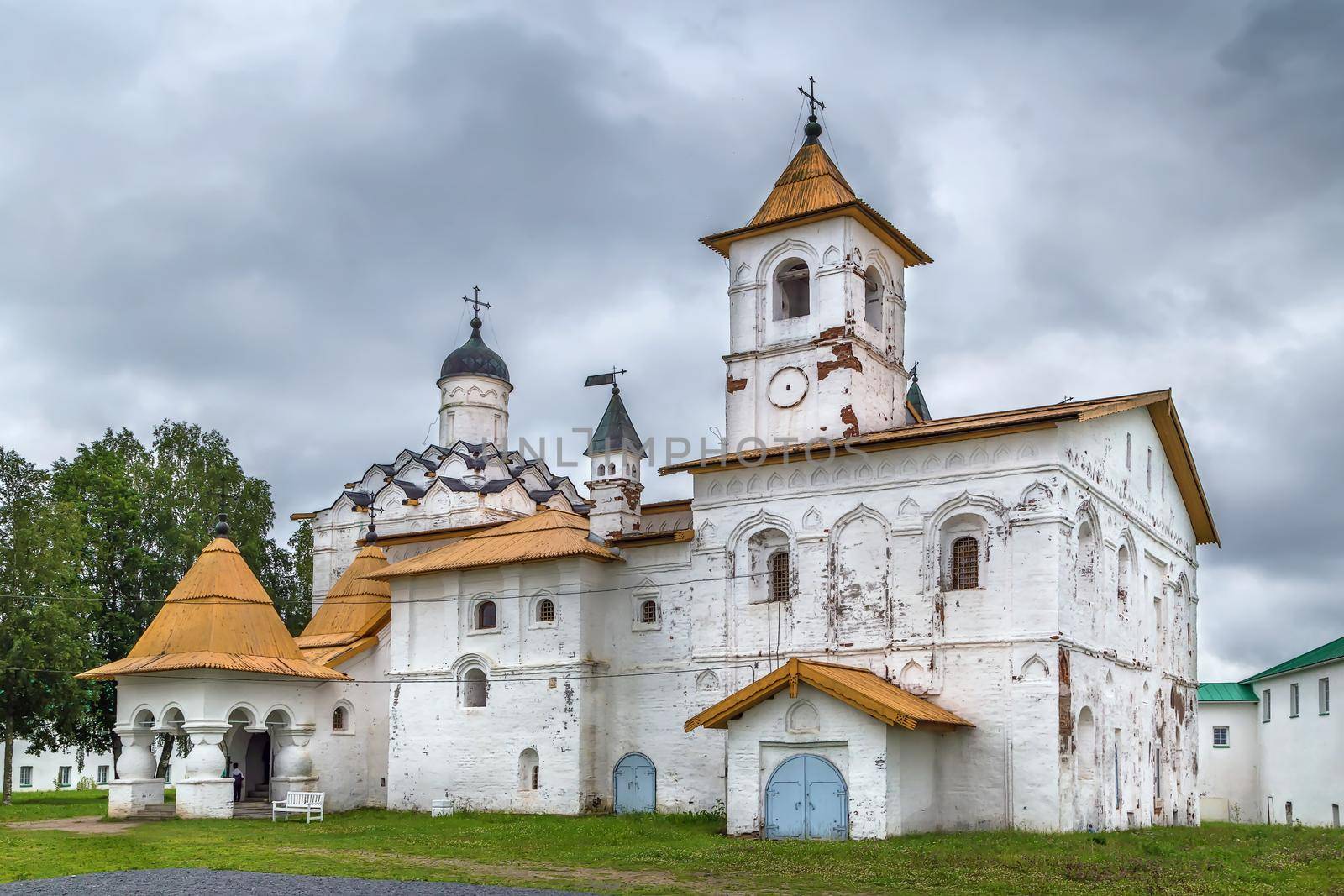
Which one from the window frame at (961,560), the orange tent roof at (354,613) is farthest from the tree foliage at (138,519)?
the window frame at (961,560)

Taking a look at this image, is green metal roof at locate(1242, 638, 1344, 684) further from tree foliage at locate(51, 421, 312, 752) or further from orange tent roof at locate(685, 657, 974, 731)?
tree foliage at locate(51, 421, 312, 752)

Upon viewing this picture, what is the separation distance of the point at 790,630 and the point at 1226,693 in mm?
21004

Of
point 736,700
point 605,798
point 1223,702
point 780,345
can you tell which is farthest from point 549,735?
point 1223,702

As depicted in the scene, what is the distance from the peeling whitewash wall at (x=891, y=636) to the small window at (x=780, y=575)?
31 centimetres

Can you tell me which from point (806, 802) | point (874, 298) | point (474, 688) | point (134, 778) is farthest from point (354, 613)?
point (806, 802)

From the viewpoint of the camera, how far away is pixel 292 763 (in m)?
27.5

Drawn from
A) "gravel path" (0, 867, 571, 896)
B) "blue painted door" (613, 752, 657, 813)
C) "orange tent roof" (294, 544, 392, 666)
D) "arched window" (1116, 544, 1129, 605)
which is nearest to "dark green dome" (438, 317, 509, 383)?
"orange tent roof" (294, 544, 392, 666)

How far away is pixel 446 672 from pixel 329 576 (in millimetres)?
9507

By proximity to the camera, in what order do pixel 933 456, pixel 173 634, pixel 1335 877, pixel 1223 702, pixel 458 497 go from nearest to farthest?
pixel 1335 877 < pixel 933 456 < pixel 173 634 < pixel 458 497 < pixel 1223 702

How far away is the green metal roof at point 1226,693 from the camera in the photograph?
3809cm

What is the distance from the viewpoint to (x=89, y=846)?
1981 cm

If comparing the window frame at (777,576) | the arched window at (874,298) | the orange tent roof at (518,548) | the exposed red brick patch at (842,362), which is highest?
the arched window at (874,298)

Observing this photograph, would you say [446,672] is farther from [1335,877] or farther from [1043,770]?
[1335,877]

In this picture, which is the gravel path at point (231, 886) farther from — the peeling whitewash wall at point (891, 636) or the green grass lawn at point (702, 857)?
the peeling whitewash wall at point (891, 636)
